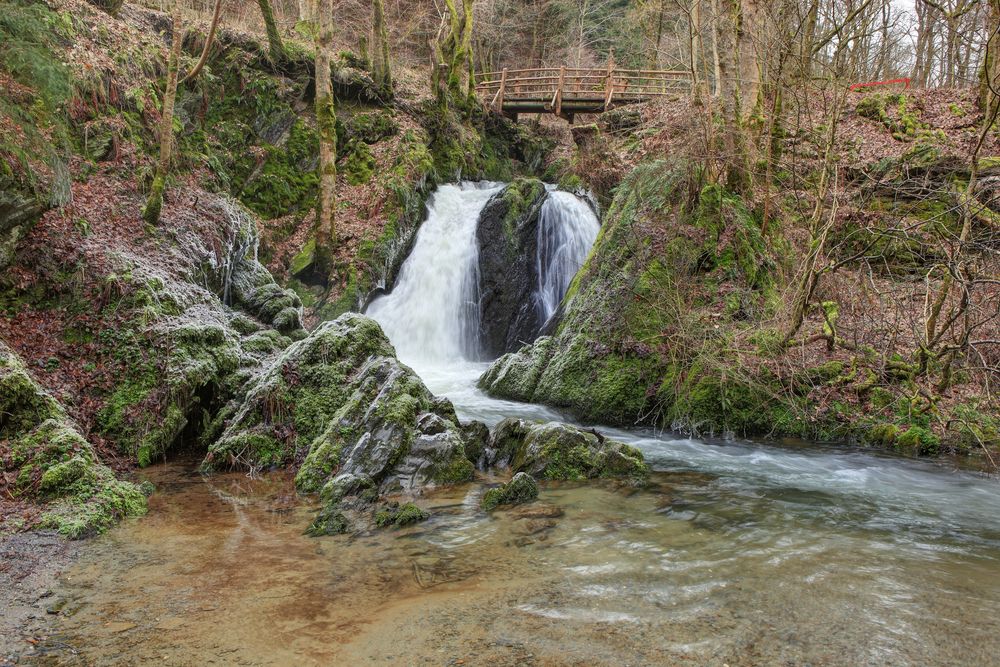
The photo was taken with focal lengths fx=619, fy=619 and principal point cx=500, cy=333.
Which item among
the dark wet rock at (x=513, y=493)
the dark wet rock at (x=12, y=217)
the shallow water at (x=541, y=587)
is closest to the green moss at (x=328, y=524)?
the shallow water at (x=541, y=587)

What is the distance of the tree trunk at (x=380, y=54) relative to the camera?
18.4 metres

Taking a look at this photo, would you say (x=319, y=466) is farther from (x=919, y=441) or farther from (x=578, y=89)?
(x=578, y=89)

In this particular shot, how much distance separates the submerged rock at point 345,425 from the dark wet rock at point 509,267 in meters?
6.57

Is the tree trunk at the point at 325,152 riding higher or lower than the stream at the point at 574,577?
higher

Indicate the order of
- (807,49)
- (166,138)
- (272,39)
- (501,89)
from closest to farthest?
(807,49) → (166,138) → (272,39) → (501,89)

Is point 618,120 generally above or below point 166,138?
above

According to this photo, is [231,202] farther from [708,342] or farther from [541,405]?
[708,342]

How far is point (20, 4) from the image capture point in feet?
29.1

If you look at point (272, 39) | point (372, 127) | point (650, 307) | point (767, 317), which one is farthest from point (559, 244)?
point (272, 39)

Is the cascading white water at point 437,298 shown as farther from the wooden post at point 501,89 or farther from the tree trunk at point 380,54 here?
the wooden post at point 501,89

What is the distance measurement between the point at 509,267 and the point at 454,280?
1.39m

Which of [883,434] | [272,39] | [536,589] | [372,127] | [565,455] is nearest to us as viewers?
[536,589]

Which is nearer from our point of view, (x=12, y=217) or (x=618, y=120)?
(x=12, y=217)

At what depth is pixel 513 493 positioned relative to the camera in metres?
5.82
